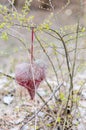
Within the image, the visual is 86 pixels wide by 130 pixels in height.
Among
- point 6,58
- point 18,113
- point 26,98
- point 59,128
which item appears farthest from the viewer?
point 6,58

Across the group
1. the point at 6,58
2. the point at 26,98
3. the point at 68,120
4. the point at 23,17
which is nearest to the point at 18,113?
the point at 26,98

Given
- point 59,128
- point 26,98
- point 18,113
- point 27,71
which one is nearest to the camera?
point 27,71

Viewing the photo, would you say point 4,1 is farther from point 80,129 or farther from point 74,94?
point 80,129

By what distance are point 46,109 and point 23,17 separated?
0.86 m

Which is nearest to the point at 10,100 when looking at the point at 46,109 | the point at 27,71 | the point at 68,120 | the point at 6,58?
the point at 46,109

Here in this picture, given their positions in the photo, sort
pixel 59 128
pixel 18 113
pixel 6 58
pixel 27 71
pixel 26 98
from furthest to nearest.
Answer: pixel 6 58 → pixel 26 98 → pixel 18 113 → pixel 59 128 → pixel 27 71

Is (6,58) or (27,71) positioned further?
Answer: (6,58)

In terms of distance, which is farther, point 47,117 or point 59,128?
point 47,117

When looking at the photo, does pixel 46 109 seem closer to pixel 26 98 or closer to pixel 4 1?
pixel 26 98

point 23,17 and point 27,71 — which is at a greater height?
point 23,17

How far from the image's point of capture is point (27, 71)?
161 centimetres

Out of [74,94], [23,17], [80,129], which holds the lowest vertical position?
[80,129]

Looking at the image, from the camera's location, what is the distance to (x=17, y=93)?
8.98 feet

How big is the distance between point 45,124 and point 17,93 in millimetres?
632
